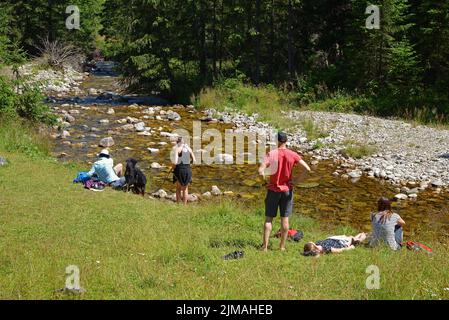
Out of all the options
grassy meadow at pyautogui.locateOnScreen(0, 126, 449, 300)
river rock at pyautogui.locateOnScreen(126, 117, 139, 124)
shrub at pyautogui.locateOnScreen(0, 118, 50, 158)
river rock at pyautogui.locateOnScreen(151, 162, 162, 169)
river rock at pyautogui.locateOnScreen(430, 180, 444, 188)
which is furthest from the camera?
river rock at pyautogui.locateOnScreen(126, 117, 139, 124)

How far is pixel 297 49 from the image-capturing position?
33.3 meters

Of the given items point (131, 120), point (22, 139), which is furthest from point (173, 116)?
point (22, 139)

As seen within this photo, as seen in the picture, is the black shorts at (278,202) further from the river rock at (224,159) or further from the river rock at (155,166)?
the river rock at (224,159)

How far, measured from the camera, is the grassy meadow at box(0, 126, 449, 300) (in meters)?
6.00

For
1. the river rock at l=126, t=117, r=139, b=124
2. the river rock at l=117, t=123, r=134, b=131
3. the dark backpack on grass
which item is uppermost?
the river rock at l=126, t=117, r=139, b=124

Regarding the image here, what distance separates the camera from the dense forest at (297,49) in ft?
78.9

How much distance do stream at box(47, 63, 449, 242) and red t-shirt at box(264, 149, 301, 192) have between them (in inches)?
160

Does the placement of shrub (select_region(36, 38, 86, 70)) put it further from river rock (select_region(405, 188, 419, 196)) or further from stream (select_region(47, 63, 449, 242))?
river rock (select_region(405, 188, 419, 196))

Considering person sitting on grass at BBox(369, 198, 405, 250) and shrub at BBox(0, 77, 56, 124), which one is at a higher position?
shrub at BBox(0, 77, 56, 124)


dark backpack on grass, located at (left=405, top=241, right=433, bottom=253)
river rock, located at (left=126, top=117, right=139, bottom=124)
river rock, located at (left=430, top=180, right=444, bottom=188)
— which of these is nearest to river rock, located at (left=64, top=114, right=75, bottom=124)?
river rock, located at (left=126, top=117, right=139, bottom=124)

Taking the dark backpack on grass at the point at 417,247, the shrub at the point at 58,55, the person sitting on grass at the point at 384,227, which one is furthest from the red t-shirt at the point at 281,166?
the shrub at the point at 58,55

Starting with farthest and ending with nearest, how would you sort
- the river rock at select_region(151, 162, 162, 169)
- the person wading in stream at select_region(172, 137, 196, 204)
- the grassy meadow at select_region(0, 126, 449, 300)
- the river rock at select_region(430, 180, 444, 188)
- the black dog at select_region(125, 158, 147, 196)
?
the river rock at select_region(151, 162, 162, 169) → the river rock at select_region(430, 180, 444, 188) → the black dog at select_region(125, 158, 147, 196) → the person wading in stream at select_region(172, 137, 196, 204) → the grassy meadow at select_region(0, 126, 449, 300)

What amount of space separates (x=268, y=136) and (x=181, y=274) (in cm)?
1530

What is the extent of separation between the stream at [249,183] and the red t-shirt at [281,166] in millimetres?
4057
